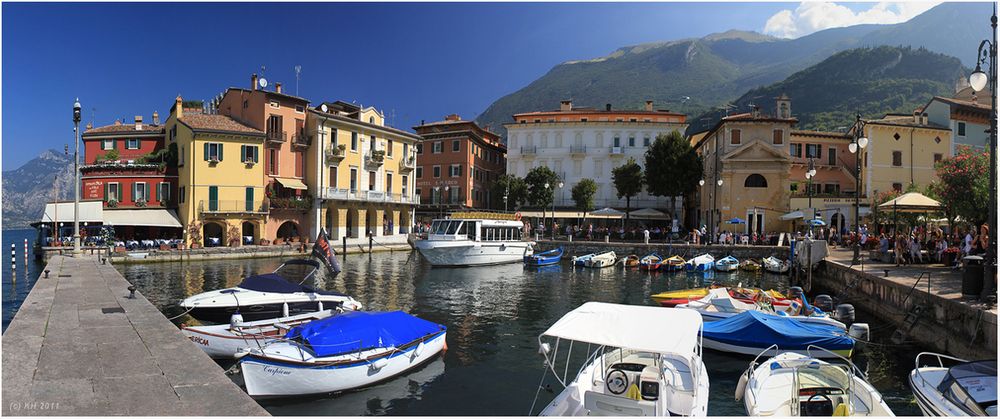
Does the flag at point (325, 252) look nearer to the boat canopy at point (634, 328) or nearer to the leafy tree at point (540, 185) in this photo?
the boat canopy at point (634, 328)

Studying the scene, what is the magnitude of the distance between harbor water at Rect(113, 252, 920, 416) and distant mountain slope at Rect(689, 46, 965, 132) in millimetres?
73359

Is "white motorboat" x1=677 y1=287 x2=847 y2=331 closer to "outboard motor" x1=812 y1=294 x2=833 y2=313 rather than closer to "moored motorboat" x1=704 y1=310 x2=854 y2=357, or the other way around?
"outboard motor" x1=812 y1=294 x2=833 y2=313

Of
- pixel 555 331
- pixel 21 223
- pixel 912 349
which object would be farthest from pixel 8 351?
pixel 21 223

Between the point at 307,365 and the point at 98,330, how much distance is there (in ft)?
13.8

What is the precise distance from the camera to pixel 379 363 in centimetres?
1136

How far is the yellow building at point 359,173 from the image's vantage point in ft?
150

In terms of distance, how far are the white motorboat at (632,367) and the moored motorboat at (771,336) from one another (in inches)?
191

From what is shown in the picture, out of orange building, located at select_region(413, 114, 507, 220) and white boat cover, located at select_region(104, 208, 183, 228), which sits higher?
orange building, located at select_region(413, 114, 507, 220)

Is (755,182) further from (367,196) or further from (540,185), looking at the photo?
(367,196)

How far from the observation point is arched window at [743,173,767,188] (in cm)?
4444

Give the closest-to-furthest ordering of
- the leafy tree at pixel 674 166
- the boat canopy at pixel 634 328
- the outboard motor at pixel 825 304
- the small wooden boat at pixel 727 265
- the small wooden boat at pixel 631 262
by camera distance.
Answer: the boat canopy at pixel 634 328 < the outboard motor at pixel 825 304 < the small wooden boat at pixel 727 265 < the small wooden boat at pixel 631 262 < the leafy tree at pixel 674 166

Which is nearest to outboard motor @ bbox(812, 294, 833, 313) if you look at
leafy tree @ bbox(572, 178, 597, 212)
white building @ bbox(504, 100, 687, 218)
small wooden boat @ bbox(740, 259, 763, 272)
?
small wooden boat @ bbox(740, 259, 763, 272)

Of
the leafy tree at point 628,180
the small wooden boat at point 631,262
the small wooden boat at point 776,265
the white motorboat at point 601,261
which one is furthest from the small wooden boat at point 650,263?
the leafy tree at point 628,180

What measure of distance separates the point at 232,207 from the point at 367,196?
11814 mm
